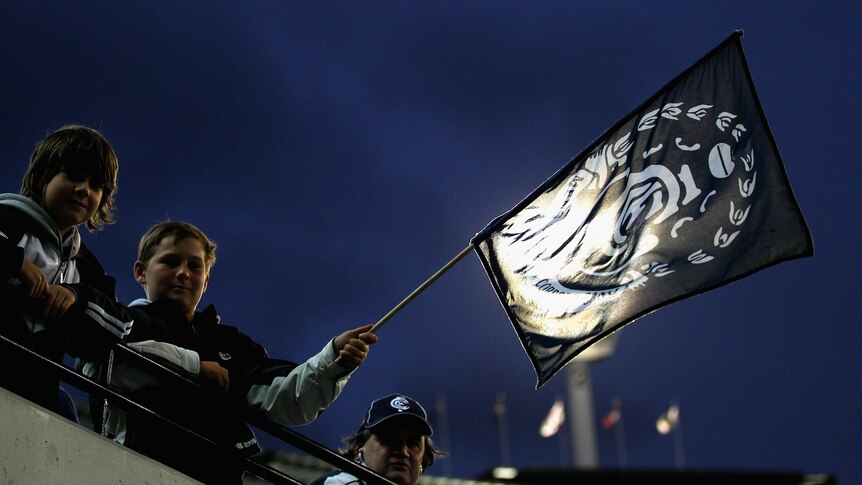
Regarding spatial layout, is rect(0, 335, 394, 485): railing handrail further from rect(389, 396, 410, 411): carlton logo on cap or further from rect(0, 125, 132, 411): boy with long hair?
rect(389, 396, 410, 411): carlton logo on cap

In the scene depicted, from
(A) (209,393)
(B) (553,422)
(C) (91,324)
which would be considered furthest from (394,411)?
(B) (553,422)

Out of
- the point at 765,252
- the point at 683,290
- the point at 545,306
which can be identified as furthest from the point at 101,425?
the point at 765,252

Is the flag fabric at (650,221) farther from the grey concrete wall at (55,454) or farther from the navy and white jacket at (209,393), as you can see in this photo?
the grey concrete wall at (55,454)

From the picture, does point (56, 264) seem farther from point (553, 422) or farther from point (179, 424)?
point (553, 422)

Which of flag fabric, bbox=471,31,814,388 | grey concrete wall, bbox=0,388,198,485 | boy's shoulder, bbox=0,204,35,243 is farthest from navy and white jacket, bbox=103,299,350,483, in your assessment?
flag fabric, bbox=471,31,814,388

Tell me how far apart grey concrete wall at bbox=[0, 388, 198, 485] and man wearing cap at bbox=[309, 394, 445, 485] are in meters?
1.13

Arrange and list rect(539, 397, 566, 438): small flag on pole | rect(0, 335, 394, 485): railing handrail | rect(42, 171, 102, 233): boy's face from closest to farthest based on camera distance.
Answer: rect(0, 335, 394, 485): railing handrail < rect(42, 171, 102, 233): boy's face < rect(539, 397, 566, 438): small flag on pole

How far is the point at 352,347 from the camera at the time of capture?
16.8ft

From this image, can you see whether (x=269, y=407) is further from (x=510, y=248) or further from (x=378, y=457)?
(x=510, y=248)

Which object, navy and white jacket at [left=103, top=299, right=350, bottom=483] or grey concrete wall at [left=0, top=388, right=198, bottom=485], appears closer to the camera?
grey concrete wall at [left=0, top=388, right=198, bottom=485]

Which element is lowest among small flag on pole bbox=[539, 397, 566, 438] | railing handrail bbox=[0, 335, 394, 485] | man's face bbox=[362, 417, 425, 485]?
railing handrail bbox=[0, 335, 394, 485]

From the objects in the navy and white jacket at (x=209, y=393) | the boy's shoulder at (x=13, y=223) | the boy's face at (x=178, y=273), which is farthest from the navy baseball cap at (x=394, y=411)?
the boy's shoulder at (x=13, y=223)

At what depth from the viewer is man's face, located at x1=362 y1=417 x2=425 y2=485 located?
5555 millimetres

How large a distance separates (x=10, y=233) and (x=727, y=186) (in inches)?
130
